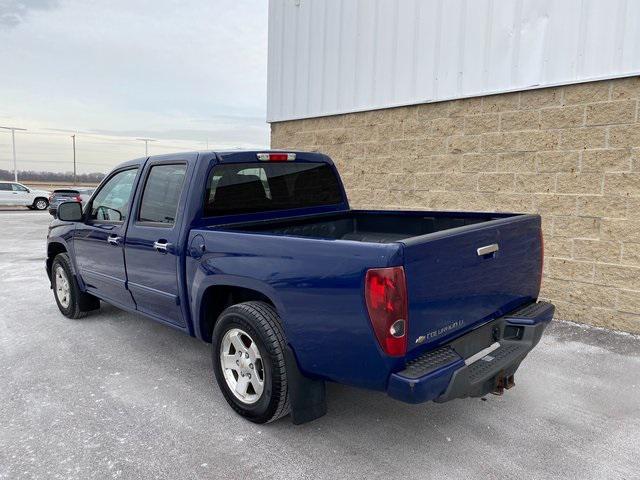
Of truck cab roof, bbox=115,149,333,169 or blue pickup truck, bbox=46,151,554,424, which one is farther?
truck cab roof, bbox=115,149,333,169

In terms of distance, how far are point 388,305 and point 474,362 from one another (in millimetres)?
873

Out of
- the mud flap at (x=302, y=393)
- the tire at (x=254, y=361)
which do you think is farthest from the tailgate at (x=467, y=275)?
the tire at (x=254, y=361)

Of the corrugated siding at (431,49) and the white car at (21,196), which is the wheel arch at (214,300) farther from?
the white car at (21,196)

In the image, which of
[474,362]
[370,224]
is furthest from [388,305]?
[370,224]

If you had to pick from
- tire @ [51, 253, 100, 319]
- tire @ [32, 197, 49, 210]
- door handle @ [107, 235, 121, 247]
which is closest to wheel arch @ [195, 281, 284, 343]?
door handle @ [107, 235, 121, 247]

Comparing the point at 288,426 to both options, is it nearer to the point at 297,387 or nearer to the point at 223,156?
the point at 297,387

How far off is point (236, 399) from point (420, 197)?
4585 millimetres

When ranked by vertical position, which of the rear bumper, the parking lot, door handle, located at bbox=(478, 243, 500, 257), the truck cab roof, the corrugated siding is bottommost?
the parking lot

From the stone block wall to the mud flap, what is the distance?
3982 millimetres

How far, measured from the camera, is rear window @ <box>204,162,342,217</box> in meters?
3.88

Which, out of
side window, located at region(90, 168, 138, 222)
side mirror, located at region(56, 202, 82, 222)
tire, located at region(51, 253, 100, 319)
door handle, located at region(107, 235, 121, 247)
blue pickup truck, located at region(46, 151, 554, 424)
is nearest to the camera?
blue pickup truck, located at region(46, 151, 554, 424)

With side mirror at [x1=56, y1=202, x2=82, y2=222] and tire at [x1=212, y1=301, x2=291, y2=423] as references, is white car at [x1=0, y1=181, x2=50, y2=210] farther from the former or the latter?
tire at [x1=212, y1=301, x2=291, y2=423]

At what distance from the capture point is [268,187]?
14.0ft

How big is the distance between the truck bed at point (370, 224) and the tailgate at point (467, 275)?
0.65 meters
